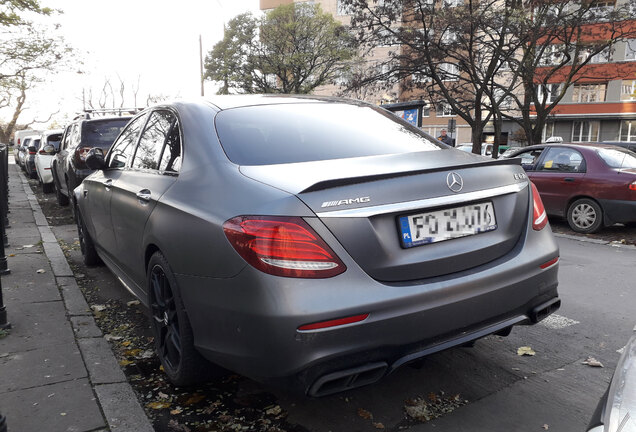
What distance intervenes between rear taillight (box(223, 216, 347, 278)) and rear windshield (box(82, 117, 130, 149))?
7.95 meters

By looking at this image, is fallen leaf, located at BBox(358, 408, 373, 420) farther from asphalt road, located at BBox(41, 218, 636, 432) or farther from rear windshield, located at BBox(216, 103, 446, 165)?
rear windshield, located at BBox(216, 103, 446, 165)

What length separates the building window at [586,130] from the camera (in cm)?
4641

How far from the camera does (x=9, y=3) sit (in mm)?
14789

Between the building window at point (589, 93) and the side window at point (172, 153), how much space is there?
1934 inches

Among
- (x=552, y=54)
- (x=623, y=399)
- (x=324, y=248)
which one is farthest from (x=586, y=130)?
(x=623, y=399)

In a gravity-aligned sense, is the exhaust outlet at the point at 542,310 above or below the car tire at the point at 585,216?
above

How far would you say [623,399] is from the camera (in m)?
1.46

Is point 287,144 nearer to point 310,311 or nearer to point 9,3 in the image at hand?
point 310,311

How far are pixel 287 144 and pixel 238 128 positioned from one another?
0.31m

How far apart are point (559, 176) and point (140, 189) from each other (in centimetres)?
767

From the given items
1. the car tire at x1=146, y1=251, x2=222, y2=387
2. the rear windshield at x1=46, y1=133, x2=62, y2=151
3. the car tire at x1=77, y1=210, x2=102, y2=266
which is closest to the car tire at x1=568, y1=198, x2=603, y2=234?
the car tire at x1=77, y1=210, x2=102, y2=266

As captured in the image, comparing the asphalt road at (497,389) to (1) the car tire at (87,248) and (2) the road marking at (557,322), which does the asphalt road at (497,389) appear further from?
(1) the car tire at (87,248)

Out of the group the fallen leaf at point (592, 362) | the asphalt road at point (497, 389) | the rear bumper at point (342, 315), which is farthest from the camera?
the fallen leaf at point (592, 362)

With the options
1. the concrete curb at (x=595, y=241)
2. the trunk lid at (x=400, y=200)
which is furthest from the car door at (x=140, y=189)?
the concrete curb at (x=595, y=241)
